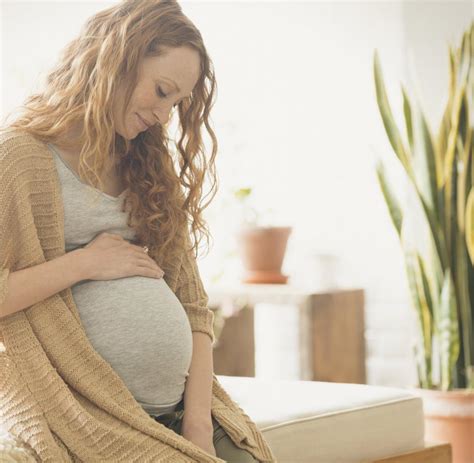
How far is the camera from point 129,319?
1572 mm

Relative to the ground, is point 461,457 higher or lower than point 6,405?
lower

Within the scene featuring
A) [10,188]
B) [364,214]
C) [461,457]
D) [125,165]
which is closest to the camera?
[10,188]

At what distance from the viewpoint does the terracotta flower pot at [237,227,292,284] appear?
138 inches

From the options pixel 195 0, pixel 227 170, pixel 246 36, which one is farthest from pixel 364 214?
pixel 195 0

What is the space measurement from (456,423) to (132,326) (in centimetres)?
180

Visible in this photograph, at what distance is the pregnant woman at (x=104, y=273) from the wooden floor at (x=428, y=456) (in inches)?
20.6

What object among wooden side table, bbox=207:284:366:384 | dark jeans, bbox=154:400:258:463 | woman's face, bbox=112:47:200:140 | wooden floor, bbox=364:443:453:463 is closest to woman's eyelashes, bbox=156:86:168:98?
woman's face, bbox=112:47:200:140

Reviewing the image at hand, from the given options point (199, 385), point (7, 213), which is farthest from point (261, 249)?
point (7, 213)

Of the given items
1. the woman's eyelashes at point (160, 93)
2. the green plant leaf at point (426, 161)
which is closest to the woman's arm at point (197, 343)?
the woman's eyelashes at point (160, 93)

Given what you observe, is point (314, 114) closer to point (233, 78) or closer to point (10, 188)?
point (233, 78)

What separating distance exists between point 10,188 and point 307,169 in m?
2.49

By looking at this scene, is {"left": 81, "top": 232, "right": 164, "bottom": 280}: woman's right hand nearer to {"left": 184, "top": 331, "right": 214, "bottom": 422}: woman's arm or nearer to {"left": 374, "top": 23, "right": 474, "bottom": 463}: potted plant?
{"left": 184, "top": 331, "right": 214, "bottom": 422}: woman's arm

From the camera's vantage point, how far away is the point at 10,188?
1.49m

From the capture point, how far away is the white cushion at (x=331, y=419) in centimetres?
192
